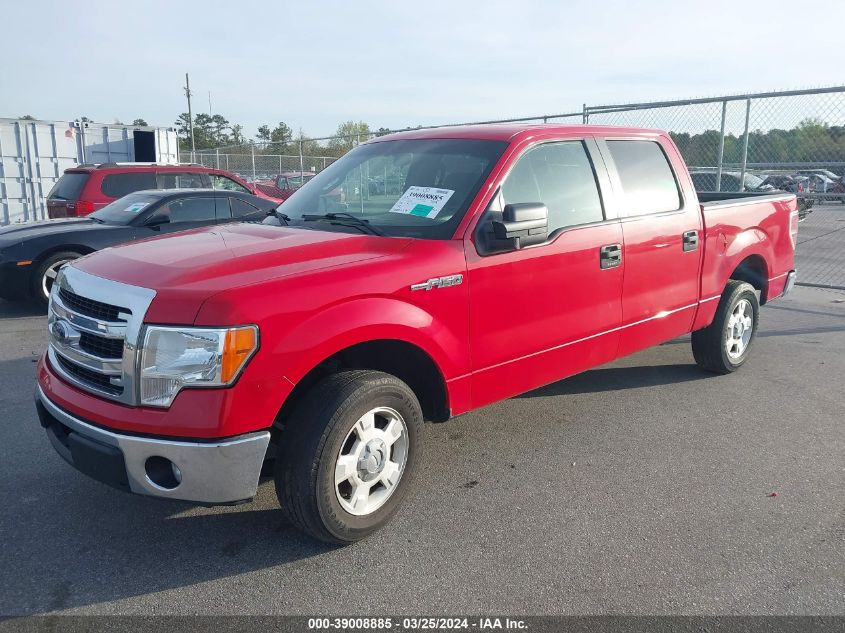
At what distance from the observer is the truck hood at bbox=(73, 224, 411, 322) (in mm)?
2859

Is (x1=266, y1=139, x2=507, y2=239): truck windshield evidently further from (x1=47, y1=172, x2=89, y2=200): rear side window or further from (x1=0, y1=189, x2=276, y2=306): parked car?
(x1=47, y1=172, x2=89, y2=200): rear side window

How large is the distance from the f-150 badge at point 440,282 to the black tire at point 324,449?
18.4 inches

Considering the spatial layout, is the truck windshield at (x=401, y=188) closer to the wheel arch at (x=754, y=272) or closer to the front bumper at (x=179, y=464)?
the front bumper at (x=179, y=464)

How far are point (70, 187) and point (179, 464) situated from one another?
9481 mm

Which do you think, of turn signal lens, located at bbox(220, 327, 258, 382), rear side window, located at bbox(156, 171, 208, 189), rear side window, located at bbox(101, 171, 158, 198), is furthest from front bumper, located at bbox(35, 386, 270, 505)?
rear side window, located at bbox(156, 171, 208, 189)

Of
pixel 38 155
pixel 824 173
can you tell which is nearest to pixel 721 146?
pixel 824 173

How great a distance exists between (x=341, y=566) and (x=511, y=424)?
1938 mm

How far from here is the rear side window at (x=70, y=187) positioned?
10.5 metres

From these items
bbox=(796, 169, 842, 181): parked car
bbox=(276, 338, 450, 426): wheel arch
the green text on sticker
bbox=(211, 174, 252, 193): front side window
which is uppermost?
bbox=(796, 169, 842, 181): parked car

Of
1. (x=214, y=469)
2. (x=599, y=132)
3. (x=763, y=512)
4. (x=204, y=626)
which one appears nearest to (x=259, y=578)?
(x=204, y=626)

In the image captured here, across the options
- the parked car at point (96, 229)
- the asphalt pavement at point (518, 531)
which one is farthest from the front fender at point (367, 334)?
the parked car at point (96, 229)

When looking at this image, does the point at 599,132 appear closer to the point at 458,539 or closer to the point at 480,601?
the point at 458,539

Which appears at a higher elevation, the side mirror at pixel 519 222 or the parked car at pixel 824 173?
the parked car at pixel 824 173

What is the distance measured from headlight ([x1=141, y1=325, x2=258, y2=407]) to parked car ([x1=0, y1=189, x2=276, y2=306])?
4664 millimetres
